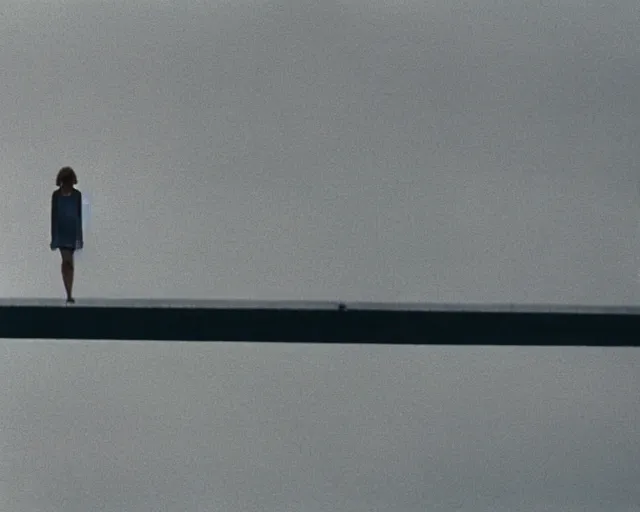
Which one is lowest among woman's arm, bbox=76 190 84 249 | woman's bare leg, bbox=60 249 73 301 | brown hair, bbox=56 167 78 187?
woman's bare leg, bbox=60 249 73 301

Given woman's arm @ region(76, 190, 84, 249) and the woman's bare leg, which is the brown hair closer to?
woman's arm @ region(76, 190, 84, 249)

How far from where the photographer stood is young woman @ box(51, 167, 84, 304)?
4051 mm

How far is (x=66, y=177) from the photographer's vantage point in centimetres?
405

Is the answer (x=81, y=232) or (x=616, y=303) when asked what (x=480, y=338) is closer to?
(x=616, y=303)

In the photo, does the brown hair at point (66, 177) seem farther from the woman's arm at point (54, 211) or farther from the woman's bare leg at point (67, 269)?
the woman's bare leg at point (67, 269)

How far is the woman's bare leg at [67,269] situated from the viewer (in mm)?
4109

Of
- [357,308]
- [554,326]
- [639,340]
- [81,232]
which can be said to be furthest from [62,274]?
[639,340]

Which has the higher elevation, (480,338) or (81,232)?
(81,232)

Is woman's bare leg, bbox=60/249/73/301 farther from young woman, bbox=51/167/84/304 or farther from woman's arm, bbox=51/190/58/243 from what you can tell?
woman's arm, bbox=51/190/58/243

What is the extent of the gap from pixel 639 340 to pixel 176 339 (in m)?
1.98

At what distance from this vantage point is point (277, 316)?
12.7ft

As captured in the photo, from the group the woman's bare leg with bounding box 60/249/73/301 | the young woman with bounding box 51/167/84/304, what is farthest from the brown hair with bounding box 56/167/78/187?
the woman's bare leg with bounding box 60/249/73/301

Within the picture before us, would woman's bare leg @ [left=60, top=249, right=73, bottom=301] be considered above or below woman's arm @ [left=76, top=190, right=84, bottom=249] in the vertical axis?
below

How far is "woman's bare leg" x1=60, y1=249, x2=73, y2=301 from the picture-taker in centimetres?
411
